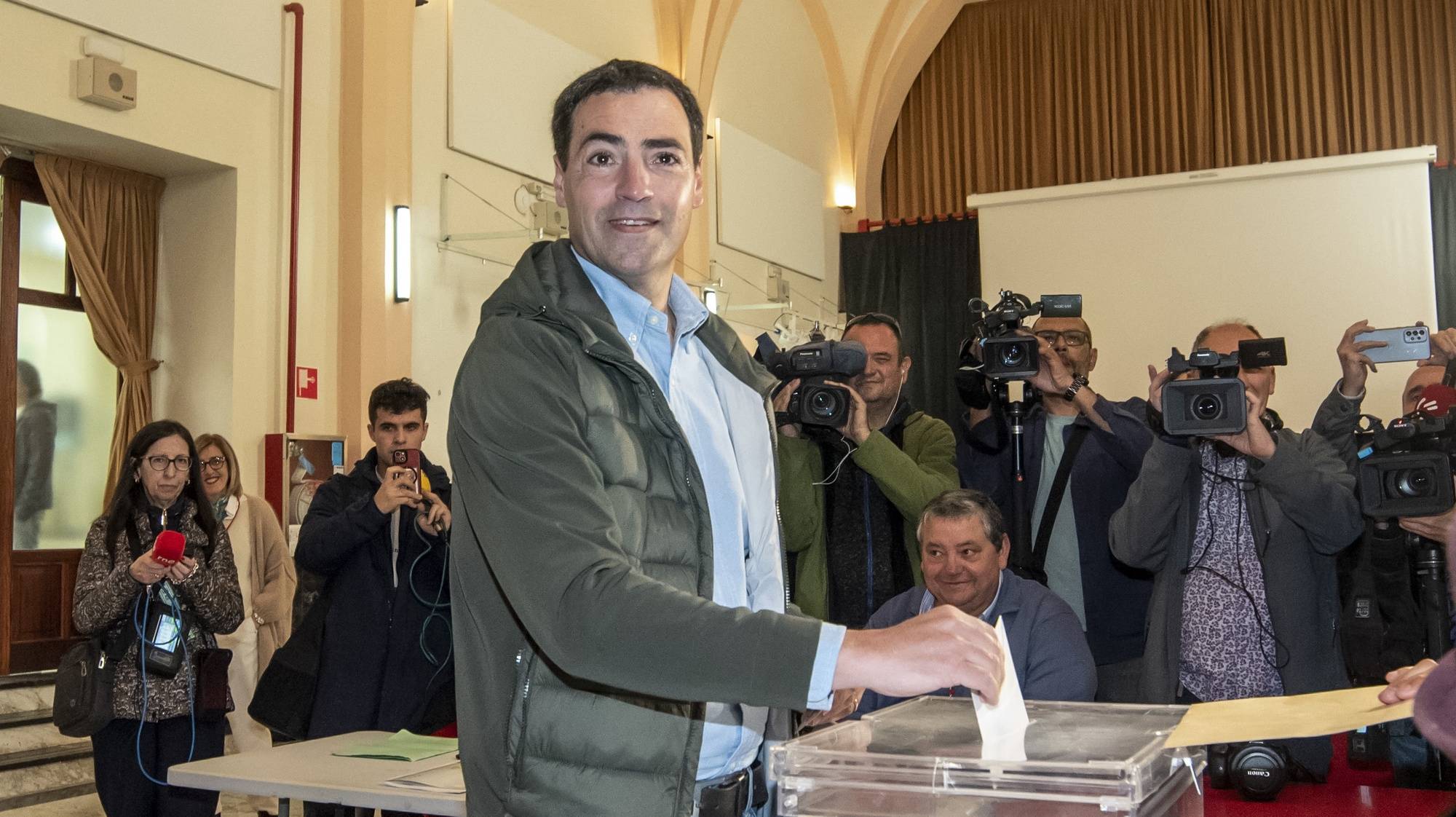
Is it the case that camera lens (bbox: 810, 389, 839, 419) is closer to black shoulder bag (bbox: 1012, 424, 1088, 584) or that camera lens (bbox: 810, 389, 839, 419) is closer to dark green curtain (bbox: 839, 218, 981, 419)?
black shoulder bag (bbox: 1012, 424, 1088, 584)

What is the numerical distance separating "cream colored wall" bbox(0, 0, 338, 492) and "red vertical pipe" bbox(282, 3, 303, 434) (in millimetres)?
46

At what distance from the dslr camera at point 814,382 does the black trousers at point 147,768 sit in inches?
81.2

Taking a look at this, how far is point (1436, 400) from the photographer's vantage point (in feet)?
10.5

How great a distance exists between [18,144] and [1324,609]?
6032mm

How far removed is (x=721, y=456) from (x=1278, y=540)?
2.21 metres

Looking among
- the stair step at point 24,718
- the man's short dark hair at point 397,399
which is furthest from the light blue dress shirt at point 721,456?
the stair step at point 24,718

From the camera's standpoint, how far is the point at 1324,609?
323 cm

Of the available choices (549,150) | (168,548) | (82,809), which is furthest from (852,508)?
(549,150)

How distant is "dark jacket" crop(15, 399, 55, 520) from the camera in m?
6.76

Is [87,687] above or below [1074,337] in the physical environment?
below

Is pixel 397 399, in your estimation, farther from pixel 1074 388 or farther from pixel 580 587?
pixel 580 587

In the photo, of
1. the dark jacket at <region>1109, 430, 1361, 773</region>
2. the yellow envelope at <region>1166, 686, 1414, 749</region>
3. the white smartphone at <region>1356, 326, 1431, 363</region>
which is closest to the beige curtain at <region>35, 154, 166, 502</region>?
the dark jacket at <region>1109, 430, 1361, 773</region>

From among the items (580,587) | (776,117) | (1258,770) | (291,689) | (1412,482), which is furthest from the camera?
(776,117)

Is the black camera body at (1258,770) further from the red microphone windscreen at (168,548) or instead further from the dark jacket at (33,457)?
the dark jacket at (33,457)
